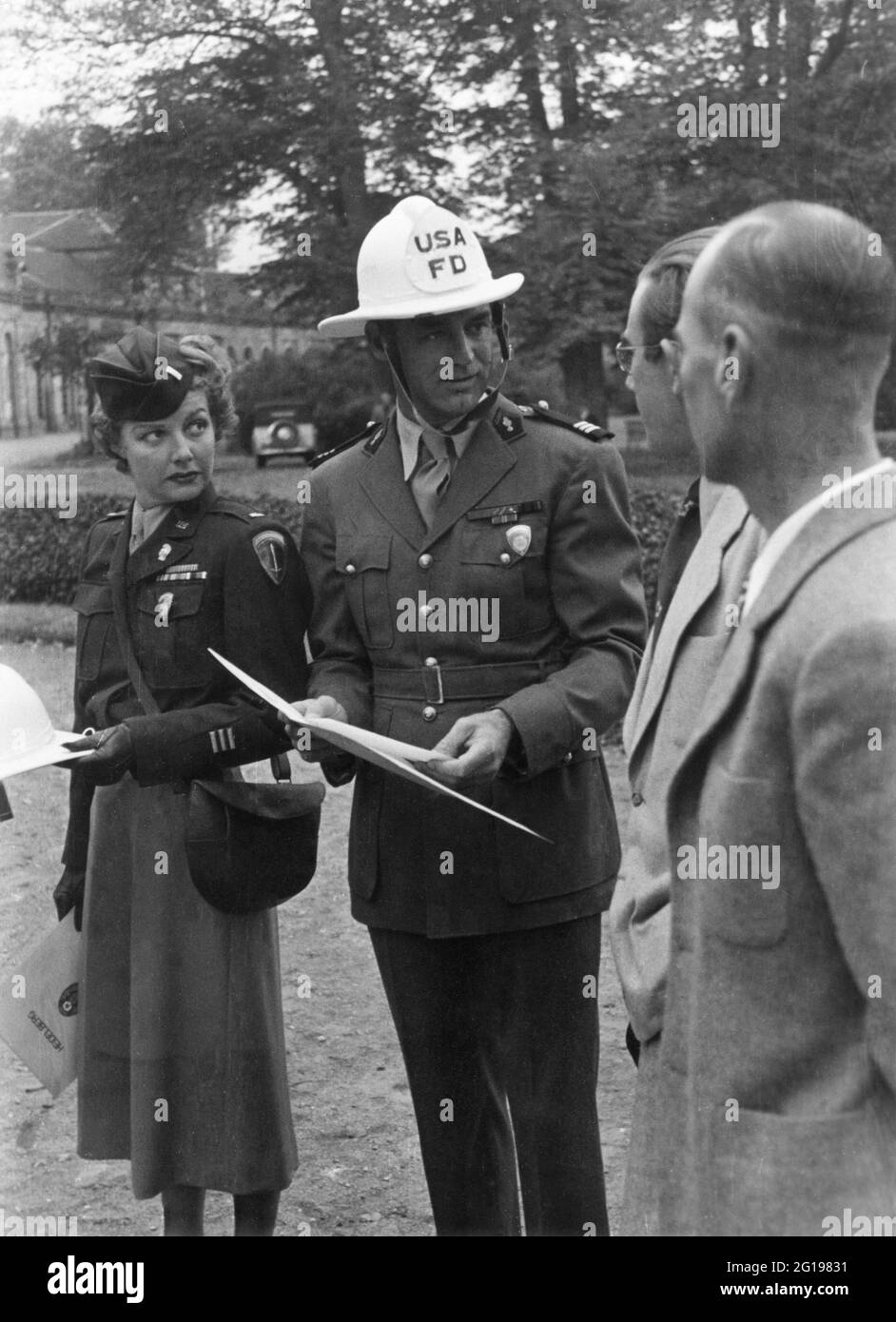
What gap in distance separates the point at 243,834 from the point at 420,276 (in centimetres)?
103

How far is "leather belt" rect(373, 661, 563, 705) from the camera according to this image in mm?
2682

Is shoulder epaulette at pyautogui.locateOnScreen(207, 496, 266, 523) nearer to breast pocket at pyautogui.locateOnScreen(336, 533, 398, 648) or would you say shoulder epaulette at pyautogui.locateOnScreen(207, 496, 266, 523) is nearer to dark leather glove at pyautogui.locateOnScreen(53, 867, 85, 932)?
breast pocket at pyautogui.locateOnScreen(336, 533, 398, 648)

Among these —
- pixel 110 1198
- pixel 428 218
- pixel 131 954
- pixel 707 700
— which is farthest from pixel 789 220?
pixel 110 1198

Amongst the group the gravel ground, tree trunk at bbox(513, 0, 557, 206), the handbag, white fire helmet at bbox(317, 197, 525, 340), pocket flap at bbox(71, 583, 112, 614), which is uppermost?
tree trunk at bbox(513, 0, 557, 206)

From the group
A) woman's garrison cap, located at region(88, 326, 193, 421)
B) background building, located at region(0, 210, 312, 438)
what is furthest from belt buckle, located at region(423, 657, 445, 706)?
background building, located at region(0, 210, 312, 438)

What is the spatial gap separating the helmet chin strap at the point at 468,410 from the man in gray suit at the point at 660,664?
42 cm

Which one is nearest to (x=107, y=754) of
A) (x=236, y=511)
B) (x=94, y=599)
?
(x=94, y=599)

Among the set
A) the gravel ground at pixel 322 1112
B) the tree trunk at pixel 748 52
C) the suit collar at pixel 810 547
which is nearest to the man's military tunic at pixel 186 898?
the gravel ground at pixel 322 1112

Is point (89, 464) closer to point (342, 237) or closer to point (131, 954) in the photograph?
point (342, 237)

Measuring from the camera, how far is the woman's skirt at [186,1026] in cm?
283

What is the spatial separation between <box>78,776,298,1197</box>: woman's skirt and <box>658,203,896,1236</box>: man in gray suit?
143cm

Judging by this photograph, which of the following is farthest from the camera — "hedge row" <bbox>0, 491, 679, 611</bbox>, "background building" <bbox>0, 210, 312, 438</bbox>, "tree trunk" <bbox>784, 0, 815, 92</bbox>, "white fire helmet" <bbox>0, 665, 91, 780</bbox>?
"hedge row" <bbox>0, 491, 679, 611</bbox>

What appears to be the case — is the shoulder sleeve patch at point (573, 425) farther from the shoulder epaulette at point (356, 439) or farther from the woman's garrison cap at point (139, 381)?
the woman's garrison cap at point (139, 381)

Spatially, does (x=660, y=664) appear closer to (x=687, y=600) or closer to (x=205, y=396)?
(x=687, y=600)
